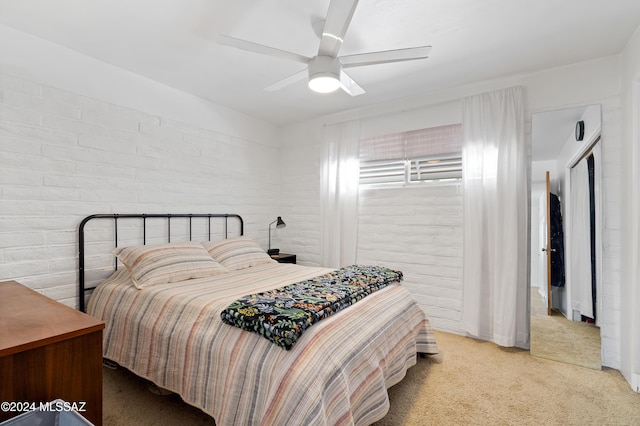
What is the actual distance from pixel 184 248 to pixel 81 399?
5.07 ft

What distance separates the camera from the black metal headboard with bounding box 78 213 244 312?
8.00 ft

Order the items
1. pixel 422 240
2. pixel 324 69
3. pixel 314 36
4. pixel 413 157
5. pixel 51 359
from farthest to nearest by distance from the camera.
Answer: pixel 413 157
pixel 422 240
pixel 314 36
pixel 324 69
pixel 51 359

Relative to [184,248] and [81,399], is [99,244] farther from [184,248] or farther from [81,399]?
[81,399]

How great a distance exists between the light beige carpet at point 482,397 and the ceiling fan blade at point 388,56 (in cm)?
209

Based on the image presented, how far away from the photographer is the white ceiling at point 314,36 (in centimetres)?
191

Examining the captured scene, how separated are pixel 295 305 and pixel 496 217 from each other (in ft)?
6.95

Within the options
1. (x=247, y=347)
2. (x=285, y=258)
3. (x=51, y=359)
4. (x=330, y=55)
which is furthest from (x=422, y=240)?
(x=51, y=359)

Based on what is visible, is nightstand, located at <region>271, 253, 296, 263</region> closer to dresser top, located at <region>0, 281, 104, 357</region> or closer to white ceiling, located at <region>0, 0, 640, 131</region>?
white ceiling, located at <region>0, 0, 640, 131</region>

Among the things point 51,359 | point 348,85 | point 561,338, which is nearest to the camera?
point 51,359

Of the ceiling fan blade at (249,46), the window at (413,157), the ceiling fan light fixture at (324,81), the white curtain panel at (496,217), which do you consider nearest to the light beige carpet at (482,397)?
the white curtain panel at (496,217)

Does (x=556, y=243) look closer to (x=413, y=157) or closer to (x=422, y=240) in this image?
(x=422, y=240)

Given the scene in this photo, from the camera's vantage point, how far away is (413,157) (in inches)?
135

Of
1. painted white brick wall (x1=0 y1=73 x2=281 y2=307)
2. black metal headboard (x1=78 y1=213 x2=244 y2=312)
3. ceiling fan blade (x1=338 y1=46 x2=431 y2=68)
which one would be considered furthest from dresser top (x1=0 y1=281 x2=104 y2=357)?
ceiling fan blade (x1=338 y1=46 x2=431 y2=68)

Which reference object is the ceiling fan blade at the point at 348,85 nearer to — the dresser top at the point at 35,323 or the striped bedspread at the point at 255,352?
the striped bedspread at the point at 255,352
